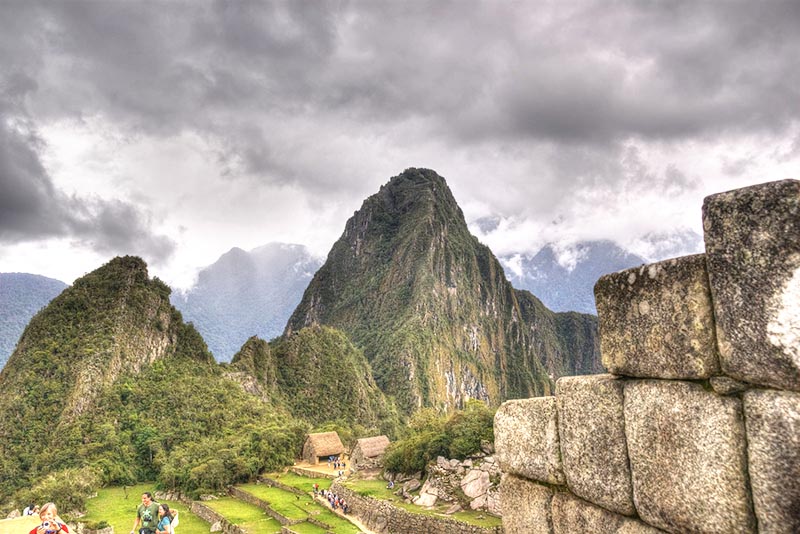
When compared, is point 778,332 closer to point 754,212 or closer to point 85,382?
point 754,212

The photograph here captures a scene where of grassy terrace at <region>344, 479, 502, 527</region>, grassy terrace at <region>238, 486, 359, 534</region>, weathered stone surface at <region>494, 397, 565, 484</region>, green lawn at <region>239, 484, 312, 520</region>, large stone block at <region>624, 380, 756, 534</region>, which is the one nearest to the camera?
large stone block at <region>624, 380, 756, 534</region>

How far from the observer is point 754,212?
167cm

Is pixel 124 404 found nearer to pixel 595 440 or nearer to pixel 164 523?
pixel 164 523

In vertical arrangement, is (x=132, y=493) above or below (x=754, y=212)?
below

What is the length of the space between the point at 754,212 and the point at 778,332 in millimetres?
391

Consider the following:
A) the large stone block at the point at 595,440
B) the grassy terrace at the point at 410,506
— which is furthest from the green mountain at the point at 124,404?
the large stone block at the point at 595,440

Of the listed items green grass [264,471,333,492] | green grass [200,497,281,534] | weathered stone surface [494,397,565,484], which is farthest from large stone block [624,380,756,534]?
green grass [264,471,333,492]

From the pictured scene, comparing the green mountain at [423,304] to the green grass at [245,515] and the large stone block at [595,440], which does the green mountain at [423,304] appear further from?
the large stone block at [595,440]

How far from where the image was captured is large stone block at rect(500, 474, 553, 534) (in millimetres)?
2625

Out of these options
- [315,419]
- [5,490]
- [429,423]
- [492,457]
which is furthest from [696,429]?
[315,419]

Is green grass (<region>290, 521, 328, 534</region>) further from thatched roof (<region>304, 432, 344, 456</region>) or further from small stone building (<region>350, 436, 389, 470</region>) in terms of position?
thatched roof (<region>304, 432, 344, 456</region>)

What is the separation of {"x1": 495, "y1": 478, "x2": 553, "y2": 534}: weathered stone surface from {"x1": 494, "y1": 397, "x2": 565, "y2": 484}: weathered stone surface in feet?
→ 0.19

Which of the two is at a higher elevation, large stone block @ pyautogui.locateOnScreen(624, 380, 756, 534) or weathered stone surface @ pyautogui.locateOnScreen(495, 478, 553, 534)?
large stone block @ pyautogui.locateOnScreen(624, 380, 756, 534)

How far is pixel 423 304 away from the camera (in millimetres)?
95438
